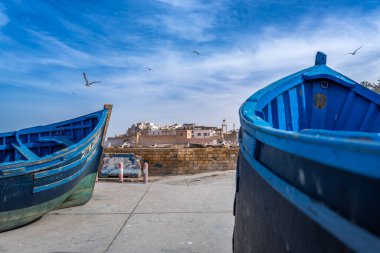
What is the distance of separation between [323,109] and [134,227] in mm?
3593

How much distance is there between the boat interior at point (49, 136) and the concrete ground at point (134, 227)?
5.52ft

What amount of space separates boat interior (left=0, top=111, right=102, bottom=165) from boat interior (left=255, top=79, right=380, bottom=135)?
5039mm

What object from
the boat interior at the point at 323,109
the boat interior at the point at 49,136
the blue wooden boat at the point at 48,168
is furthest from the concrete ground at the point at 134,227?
the boat interior at the point at 323,109

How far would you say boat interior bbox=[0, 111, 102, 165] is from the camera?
7508 millimetres

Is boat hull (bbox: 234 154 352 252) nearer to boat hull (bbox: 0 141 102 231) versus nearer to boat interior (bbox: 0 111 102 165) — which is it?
boat hull (bbox: 0 141 102 231)

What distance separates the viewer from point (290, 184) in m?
1.37

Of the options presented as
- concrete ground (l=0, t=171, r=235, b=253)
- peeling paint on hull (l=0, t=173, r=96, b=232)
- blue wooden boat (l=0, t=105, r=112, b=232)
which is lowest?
concrete ground (l=0, t=171, r=235, b=253)

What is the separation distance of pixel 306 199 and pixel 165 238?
11.9 ft

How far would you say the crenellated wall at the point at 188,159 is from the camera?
15953 mm

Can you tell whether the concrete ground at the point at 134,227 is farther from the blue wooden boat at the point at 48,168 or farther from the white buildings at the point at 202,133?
the white buildings at the point at 202,133

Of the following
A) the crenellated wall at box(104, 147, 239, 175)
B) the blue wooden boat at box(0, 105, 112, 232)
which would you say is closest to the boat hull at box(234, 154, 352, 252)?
the blue wooden boat at box(0, 105, 112, 232)

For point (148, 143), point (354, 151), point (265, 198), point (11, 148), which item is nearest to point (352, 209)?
point (354, 151)

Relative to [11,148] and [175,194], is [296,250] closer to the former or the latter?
[175,194]

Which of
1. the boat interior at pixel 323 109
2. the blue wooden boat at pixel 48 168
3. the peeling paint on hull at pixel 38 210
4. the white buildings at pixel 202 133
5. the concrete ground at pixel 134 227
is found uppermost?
the white buildings at pixel 202 133
